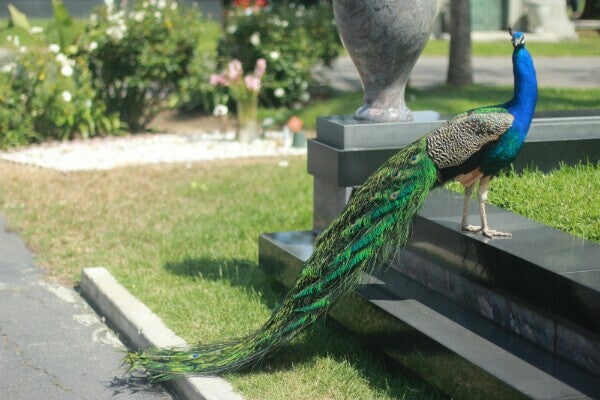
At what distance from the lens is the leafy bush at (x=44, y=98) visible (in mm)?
12086

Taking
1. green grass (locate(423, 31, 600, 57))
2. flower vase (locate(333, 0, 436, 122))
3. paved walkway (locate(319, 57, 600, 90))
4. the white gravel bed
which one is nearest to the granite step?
flower vase (locate(333, 0, 436, 122))

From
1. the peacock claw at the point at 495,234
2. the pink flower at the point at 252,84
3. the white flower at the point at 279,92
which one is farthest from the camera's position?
the white flower at the point at 279,92

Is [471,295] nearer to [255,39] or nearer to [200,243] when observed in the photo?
[200,243]

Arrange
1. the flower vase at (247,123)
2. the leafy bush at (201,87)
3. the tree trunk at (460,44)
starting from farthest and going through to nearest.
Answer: the tree trunk at (460,44) → the leafy bush at (201,87) → the flower vase at (247,123)

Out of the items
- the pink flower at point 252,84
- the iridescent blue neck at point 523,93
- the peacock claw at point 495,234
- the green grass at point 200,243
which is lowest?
the green grass at point 200,243

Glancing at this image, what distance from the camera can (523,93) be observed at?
4863mm

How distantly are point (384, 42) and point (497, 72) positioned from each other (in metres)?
12.8

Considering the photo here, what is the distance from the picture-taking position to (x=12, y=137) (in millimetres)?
12039

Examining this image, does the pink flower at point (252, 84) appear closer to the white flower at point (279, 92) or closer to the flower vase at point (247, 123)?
the flower vase at point (247, 123)

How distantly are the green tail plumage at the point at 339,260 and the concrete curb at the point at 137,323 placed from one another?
116mm

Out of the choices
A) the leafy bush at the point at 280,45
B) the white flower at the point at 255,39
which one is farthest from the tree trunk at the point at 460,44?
the white flower at the point at 255,39

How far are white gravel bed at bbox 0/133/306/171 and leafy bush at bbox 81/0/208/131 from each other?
1.88ft

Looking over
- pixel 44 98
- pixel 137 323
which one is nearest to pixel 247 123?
pixel 44 98

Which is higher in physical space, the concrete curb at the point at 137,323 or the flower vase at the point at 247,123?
the flower vase at the point at 247,123
